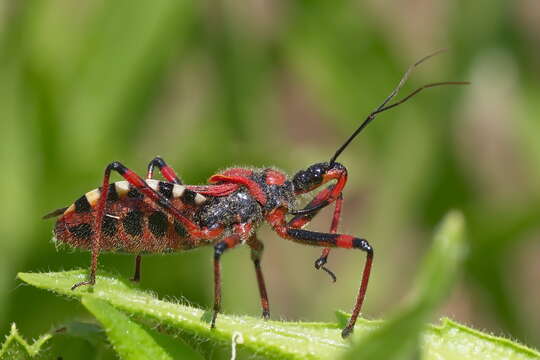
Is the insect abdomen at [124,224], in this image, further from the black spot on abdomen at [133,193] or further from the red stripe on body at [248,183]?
the red stripe on body at [248,183]

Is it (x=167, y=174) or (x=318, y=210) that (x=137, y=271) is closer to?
(x=167, y=174)

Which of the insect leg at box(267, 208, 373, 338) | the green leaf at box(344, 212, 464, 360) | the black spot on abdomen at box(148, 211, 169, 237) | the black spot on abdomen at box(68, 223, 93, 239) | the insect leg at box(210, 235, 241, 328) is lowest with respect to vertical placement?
the insect leg at box(267, 208, 373, 338)

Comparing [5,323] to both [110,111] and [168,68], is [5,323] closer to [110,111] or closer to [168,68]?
[110,111]

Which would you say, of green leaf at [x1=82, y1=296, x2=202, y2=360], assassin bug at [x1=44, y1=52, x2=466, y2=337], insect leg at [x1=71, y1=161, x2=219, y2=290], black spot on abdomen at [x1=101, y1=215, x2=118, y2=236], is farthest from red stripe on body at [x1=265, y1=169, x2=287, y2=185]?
green leaf at [x1=82, y1=296, x2=202, y2=360]

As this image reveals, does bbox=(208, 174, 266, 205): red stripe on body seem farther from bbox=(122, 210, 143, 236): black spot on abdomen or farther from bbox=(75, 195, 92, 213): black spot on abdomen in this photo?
bbox=(75, 195, 92, 213): black spot on abdomen

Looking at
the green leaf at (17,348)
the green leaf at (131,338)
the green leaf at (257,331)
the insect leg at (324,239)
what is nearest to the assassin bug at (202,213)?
the insect leg at (324,239)

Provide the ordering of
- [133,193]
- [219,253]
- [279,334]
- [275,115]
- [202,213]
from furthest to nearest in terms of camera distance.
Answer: [275,115]
[202,213]
[133,193]
[219,253]
[279,334]

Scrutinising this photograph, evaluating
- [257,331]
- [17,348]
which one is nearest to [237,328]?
[257,331]
